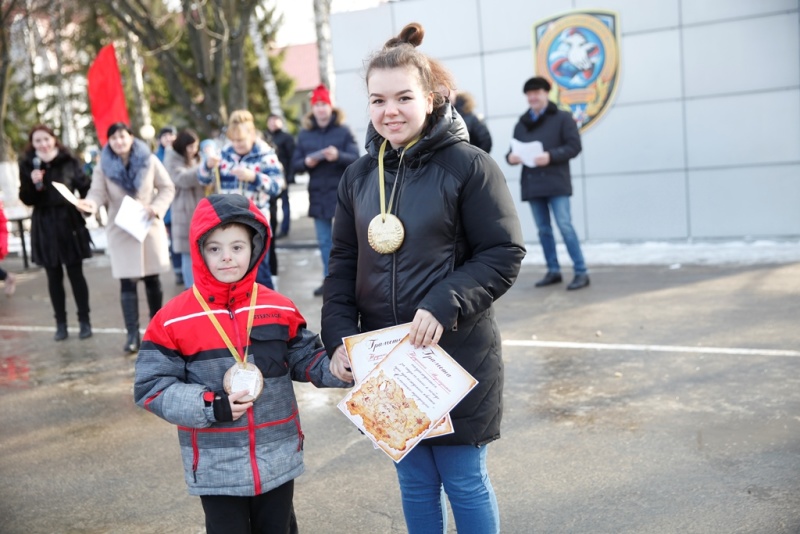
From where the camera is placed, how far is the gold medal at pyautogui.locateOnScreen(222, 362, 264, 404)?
106 inches

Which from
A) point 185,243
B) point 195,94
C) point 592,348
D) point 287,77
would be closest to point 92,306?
point 185,243

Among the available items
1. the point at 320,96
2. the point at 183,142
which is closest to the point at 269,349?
the point at 183,142

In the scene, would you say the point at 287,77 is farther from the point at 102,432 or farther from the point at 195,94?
the point at 102,432

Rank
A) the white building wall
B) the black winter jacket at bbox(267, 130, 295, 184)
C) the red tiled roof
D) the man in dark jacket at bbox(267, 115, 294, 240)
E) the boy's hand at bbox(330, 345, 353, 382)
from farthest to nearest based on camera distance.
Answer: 1. the red tiled roof
2. the black winter jacket at bbox(267, 130, 295, 184)
3. the man in dark jacket at bbox(267, 115, 294, 240)
4. the white building wall
5. the boy's hand at bbox(330, 345, 353, 382)

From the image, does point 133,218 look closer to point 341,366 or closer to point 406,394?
point 341,366

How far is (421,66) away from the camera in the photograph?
106 inches

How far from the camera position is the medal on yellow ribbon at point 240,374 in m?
2.70

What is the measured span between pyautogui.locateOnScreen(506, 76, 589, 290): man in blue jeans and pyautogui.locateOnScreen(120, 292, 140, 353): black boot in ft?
12.3

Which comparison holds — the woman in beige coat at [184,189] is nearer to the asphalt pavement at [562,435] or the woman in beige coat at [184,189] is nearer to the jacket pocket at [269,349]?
the asphalt pavement at [562,435]

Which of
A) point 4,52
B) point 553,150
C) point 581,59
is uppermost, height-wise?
point 4,52

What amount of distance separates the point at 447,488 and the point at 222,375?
79cm

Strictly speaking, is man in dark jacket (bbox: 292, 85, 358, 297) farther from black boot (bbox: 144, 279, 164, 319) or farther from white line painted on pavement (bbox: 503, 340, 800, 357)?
white line painted on pavement (bbox: 503, 340, 800, 357)

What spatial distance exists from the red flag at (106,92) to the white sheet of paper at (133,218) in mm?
6925

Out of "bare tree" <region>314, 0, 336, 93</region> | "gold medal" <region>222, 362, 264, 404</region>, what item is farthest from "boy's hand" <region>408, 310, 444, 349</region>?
"bare tree" <region>314, 0, 336, 93</region>
